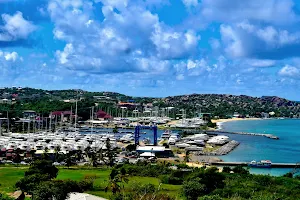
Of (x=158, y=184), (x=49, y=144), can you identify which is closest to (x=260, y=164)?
(x=158, y=184)

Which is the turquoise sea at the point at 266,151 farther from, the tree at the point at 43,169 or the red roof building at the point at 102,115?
the red roof building at the point at 102,115

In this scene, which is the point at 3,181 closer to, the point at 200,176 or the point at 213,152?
the point at 200,176

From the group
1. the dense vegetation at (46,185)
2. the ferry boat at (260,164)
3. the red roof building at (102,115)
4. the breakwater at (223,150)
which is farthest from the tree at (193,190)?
the red roof building at (102,115)

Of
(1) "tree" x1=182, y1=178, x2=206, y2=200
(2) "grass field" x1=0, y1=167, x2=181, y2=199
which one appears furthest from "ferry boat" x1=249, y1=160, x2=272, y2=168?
(1) "tree" x1=182, y1=178, x2=206, y2=200

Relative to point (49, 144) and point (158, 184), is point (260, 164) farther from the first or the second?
point (49, 144)

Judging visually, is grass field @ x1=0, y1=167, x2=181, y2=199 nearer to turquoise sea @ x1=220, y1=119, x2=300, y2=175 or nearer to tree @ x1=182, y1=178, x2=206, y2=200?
tree @ x1=182, y1=178, x2=206, y2=200

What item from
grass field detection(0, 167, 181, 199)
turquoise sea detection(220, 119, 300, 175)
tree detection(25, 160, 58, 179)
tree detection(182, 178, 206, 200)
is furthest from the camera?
turquoise sea detection(220, 119, 300, 175)

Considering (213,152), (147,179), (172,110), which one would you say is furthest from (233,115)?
(147,179)

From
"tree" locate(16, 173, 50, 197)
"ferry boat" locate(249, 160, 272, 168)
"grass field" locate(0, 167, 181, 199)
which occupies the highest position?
"tree" locate(16, 173, 50, 197)

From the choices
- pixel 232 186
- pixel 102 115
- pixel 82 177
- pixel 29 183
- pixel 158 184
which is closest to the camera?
pixel 29 183
